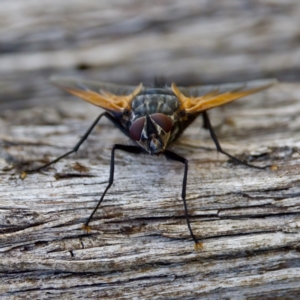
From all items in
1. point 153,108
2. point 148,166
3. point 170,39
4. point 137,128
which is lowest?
point 148,166

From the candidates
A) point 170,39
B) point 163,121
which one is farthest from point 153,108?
point 170,39

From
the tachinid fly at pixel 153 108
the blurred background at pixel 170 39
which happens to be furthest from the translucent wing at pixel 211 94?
the blurred background at pixel 170 39

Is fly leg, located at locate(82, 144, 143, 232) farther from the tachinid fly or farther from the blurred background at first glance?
the blurred background

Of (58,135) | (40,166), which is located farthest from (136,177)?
(58,135)

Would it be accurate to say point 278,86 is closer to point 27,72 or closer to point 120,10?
point 120,10

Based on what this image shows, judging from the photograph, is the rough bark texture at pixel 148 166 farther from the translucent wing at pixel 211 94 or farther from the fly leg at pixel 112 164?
the translucent wing at pixel 211 94

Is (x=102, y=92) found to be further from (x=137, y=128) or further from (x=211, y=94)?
(x=211, y=94)
